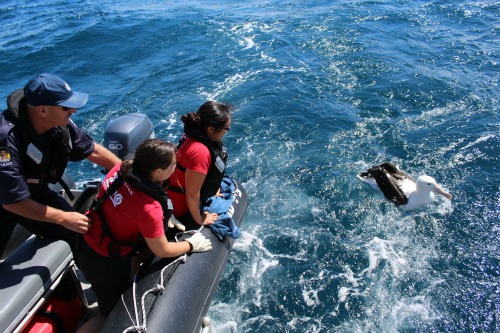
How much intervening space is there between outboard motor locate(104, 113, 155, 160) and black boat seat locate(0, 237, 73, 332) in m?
1.60

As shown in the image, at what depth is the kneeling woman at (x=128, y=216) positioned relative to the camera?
8.67ft

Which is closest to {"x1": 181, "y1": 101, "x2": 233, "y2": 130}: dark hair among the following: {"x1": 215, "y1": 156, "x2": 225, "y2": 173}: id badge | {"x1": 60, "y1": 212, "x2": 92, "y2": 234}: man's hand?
{"x1": 215, "y1": 156, "x2": 225, "y2": 173}: id badge

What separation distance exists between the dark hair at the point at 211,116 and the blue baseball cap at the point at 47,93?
0.98 meters

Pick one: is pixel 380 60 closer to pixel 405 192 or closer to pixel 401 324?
Answer: pixel 405 192

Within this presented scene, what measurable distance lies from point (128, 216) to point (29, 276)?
100 centimetres

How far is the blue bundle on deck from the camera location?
3.85 meters

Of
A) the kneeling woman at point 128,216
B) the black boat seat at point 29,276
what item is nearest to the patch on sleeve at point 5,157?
the kneeling woman at point 128,216

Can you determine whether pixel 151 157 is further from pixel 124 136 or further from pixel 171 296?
pixel 124 136

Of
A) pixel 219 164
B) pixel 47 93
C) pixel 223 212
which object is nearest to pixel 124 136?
pixel 223 212

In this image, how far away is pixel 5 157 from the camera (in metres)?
→ 2.62

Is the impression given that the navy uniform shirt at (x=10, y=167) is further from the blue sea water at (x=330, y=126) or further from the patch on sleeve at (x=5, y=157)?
the blue sea water at (x=330, y=126)

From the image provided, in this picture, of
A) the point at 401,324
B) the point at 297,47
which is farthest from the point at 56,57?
the point at 401,324

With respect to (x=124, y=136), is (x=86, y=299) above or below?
below

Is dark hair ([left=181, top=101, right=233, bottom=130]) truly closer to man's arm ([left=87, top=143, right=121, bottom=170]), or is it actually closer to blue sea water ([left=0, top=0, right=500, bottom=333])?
man's arm ([left=87, top=143, right=121, bottom=170])
